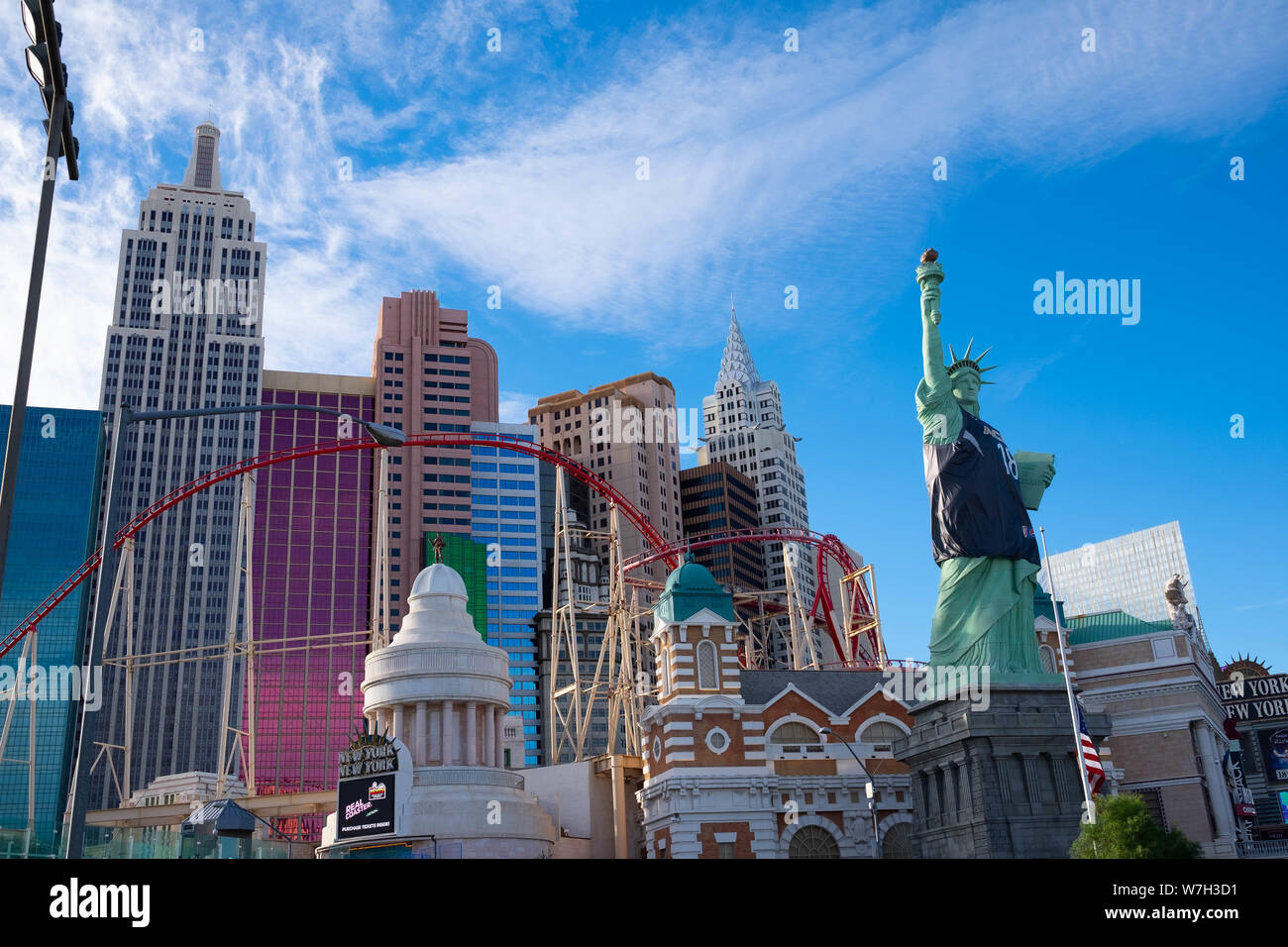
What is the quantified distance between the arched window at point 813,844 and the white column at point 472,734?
44.5 ft

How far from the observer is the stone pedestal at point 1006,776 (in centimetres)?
4241

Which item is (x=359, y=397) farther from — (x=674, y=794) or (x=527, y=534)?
(x=674, y=794)

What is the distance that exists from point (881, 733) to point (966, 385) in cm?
1594

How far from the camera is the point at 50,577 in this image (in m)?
121

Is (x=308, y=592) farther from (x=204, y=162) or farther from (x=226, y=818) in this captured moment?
(x=226, y=818)

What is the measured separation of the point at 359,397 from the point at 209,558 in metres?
29.0

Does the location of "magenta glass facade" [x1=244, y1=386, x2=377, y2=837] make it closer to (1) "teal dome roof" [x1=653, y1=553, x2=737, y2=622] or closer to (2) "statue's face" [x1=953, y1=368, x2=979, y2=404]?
(1) "teal dome roof" [x1=653, y1=553, x2=737, y2=622]

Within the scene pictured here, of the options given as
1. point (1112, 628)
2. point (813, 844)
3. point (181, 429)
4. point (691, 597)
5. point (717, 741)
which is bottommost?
point (813, 844)

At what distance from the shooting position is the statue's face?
4981 centimetres

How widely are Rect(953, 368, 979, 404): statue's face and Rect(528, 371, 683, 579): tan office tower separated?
10857 centimetres

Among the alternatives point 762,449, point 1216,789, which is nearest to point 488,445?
point 1216,789

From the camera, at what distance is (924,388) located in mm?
48500
